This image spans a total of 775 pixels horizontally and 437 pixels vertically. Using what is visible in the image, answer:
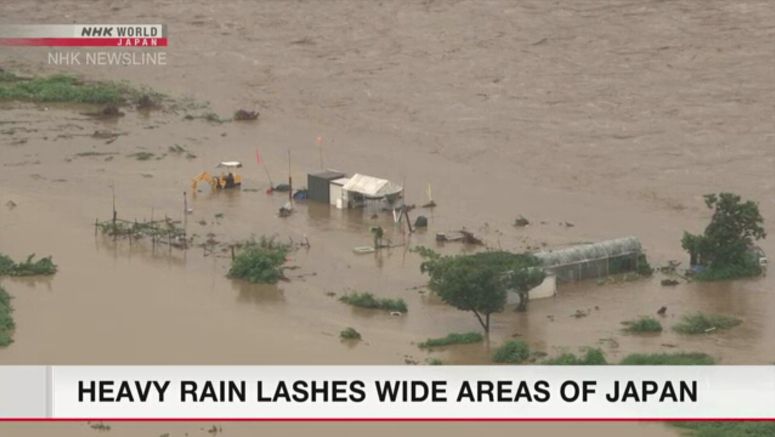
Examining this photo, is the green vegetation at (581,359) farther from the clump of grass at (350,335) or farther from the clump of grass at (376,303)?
the clump of grass at (376,303)

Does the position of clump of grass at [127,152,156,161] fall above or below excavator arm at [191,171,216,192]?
above

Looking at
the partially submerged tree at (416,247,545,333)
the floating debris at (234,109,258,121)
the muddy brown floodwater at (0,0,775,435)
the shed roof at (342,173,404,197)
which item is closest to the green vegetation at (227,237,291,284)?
the muddy brown floodwater at (0,0,775,435)

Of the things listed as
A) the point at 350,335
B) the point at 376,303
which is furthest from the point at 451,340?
the point at 376,303

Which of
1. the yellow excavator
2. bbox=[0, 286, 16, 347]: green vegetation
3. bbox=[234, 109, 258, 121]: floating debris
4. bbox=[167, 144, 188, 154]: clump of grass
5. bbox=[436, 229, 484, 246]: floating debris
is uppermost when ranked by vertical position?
bbox=[234, 109, 258, 121]: floating debris

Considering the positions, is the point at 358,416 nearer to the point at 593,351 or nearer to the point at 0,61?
the point at 593,351

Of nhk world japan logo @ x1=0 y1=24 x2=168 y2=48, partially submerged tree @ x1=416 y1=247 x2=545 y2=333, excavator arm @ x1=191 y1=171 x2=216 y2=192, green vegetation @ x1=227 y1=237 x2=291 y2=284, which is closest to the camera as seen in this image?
partially submerged tree @ x1=416 y1=247 x2=545 y2=333

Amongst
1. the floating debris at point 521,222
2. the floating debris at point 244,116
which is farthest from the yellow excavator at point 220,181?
the floating debris at point 521,222

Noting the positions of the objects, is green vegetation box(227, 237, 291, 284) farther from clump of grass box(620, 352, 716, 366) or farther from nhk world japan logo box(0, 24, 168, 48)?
nhk world japan logo box(0, 24, 168, 48)
